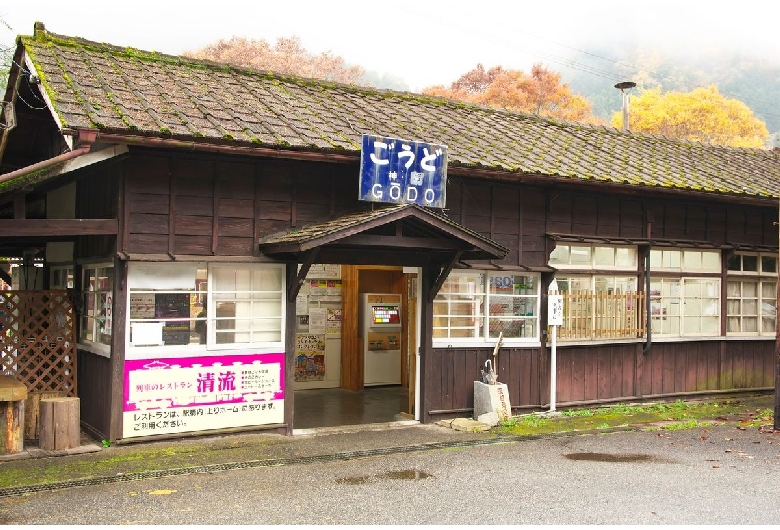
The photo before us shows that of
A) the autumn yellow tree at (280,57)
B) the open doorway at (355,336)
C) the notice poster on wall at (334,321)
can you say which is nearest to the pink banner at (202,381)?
the open doorway at (355,336)

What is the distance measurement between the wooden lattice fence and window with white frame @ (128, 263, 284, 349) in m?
1.45

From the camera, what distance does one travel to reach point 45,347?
380 inches

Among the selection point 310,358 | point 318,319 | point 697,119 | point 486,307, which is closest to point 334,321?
point 318,319

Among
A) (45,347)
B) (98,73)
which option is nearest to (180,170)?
(98,73)

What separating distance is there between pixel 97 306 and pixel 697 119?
4389cm

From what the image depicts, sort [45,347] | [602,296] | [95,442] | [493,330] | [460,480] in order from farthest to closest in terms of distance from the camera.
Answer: [602,296]
[493,330]
[45,347]
[95,442]
[460,480]

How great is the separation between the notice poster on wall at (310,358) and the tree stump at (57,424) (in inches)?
239

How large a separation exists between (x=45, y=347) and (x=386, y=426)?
4.65m

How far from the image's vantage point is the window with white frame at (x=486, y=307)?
1113 centimetres

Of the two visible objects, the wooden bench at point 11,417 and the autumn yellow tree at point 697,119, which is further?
the autumn yellow tree at point 697,119

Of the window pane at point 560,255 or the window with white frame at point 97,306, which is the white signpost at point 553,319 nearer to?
the window pane at point 560,255

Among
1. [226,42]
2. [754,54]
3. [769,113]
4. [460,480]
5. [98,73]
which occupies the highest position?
[754,54]

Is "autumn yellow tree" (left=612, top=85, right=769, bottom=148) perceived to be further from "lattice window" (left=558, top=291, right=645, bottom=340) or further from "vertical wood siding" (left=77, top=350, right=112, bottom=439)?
"vertical wood siding" (left=77, top=350, right=112, bottom=439)

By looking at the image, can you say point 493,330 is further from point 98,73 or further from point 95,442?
point 98,73
